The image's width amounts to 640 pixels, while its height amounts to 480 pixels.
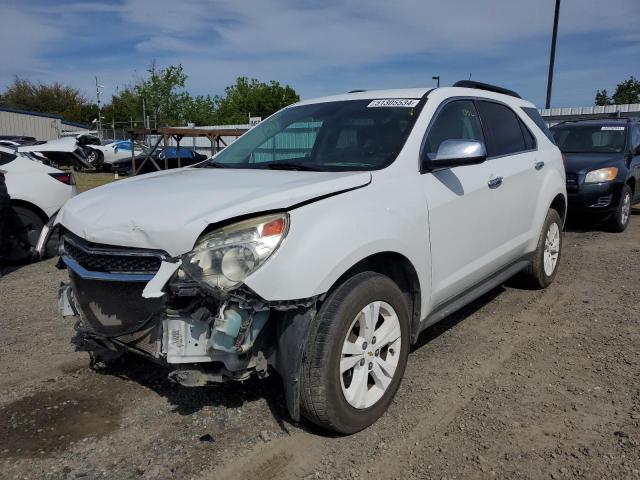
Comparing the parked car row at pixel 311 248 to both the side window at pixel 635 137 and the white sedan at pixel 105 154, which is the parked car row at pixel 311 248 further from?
the white sedan at pixel 105 154

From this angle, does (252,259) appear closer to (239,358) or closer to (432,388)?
(239,358)

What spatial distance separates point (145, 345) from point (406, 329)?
140 centimetres

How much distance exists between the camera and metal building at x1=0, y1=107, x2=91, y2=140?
33.9 meters

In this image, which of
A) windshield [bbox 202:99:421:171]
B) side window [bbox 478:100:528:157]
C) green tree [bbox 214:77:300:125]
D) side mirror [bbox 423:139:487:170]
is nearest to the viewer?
side mirror [bbox 423:139:487:170]

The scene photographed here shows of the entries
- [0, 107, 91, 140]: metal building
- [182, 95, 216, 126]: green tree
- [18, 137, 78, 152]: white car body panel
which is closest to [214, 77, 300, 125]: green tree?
[182, 95, 216, 126]: green tree

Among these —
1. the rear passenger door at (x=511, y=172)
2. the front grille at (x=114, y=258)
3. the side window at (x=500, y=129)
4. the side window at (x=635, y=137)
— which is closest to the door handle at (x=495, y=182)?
the rear passenger door at (x=511, y=172)

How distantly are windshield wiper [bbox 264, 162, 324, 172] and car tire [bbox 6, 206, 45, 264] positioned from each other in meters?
4.56

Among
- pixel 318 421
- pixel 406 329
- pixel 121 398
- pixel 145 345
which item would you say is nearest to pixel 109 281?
pixel 145 345

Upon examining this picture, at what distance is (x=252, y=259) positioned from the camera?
2.38m

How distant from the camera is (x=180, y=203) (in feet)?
8.61

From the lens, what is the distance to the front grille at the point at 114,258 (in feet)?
8.25

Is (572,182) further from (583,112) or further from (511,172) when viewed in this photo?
(583,112)

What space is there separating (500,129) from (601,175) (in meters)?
4.78

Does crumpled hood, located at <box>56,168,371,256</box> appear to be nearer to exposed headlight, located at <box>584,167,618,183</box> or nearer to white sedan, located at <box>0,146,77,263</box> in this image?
white sedan, located at <box>0,146,77,263</box>
